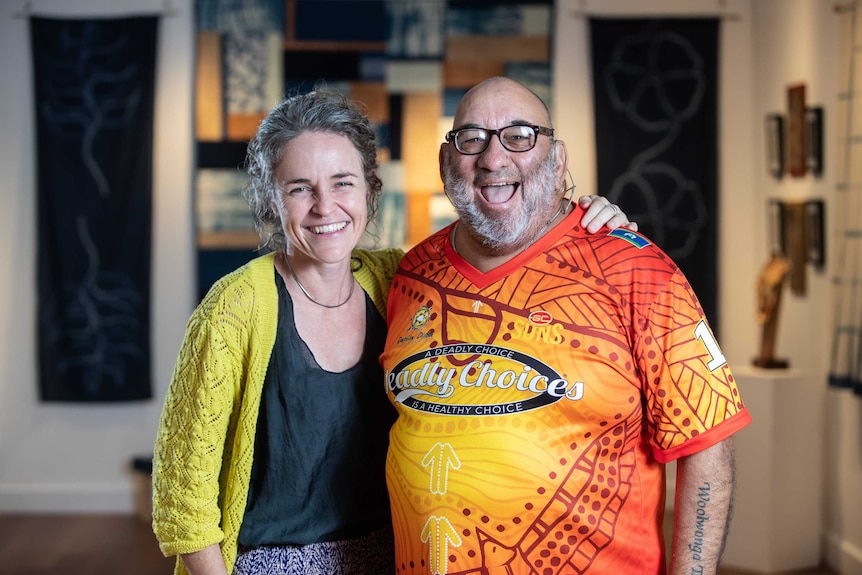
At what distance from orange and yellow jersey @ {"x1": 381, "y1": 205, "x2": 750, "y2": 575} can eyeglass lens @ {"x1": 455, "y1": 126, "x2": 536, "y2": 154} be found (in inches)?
9.2

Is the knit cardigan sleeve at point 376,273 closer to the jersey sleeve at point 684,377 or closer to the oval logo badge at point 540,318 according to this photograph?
the oval logo badge at point 540,318

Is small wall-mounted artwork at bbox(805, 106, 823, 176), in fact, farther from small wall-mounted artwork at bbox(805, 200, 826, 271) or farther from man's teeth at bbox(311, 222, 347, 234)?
man's teeth at bbox(311, 222, 347, 234)

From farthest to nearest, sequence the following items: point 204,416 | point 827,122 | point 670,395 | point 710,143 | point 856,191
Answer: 1. point 710,143
2. point 827,122
3. point 856,191
4. point 204,416
5. point 670,395

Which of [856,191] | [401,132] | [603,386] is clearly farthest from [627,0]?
[603,386]

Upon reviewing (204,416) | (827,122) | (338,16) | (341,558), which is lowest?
(341,558)

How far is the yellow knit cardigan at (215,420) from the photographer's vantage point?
5.80 ft

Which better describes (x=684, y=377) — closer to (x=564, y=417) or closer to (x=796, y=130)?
(x=564, y=417)

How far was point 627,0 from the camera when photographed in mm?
5078

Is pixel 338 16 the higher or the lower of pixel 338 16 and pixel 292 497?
the higher

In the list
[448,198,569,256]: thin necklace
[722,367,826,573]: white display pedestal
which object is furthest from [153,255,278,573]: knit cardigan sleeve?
[722,367,826,573]: white display pedestal

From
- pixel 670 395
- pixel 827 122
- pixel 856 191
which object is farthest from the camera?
pixel 827 122

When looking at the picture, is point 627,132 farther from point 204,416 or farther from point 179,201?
point 204,416

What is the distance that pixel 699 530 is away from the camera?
1.69m

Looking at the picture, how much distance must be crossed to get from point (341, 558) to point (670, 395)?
0.75 meters
